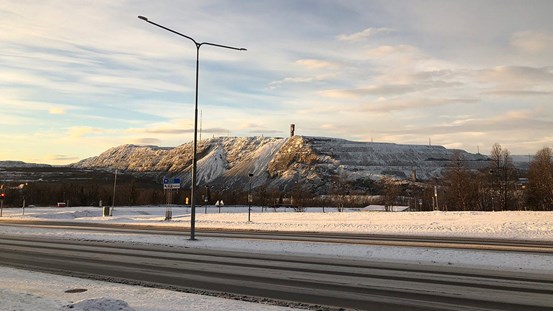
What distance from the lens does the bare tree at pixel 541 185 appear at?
246ft

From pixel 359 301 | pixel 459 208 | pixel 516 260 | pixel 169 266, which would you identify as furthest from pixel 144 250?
pixel 459 208

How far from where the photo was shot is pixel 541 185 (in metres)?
76.6

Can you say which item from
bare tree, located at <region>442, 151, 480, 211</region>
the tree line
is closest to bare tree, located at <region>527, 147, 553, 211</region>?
the tree line

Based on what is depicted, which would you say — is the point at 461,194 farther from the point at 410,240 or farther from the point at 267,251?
the point at 267,251

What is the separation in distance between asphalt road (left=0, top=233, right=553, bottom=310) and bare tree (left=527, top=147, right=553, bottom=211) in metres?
68.9

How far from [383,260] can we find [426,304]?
743cm

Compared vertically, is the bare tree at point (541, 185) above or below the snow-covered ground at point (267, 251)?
above

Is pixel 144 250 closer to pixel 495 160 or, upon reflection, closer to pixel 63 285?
pixel 63 285

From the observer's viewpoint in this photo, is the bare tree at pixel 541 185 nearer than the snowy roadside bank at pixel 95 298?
No

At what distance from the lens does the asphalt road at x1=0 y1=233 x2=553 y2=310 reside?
9766mm

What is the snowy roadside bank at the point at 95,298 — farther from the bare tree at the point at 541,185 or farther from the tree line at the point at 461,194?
the bare tree at the point at 541,185

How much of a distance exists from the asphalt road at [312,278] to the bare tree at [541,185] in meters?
68.9

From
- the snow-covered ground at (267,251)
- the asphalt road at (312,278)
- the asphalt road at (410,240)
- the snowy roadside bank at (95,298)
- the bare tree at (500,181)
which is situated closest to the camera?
the snowy roadside bank at (95,298)

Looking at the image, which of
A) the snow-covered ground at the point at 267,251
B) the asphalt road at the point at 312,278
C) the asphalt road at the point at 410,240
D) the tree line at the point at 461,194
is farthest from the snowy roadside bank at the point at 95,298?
the tree line at the point at 461,194
